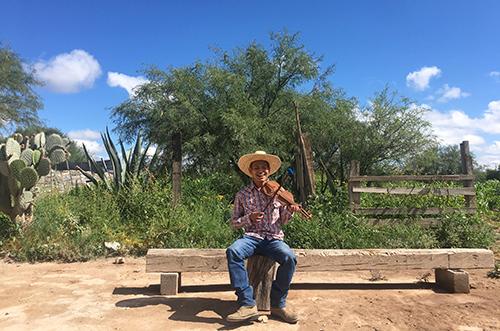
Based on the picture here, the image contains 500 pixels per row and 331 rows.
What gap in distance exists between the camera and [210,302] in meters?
4.25

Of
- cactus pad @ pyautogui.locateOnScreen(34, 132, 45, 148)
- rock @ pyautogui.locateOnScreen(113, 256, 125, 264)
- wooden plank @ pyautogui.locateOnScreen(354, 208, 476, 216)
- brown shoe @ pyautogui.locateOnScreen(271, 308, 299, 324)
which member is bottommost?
brown shoe @ pyautogui.locateOnScreen(271, 308, 299, 324)

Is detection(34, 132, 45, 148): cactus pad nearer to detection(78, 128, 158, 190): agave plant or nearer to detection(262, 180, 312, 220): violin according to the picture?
detection(78, 128, 158, 190): agave plant

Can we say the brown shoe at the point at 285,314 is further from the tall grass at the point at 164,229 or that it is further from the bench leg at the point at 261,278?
the tall grass at the point at 164,229

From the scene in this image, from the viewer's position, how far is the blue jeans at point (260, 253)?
3.58 m

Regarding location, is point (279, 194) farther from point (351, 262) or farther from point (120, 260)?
point (120, 260)

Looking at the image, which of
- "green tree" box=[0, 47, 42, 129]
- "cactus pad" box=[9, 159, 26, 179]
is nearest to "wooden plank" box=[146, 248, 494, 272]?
"cactus pad" box=[9, 159, 26, 179]

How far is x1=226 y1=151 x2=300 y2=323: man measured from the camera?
3.59m

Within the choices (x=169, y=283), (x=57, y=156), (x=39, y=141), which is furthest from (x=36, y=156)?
(x=169, y=283)

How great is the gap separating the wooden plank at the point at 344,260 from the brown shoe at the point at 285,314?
765 mm

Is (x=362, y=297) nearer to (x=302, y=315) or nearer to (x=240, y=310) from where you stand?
(x=302, y=315)

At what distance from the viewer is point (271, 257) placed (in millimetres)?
3820

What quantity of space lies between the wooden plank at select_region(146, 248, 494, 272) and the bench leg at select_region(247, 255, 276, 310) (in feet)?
1.77

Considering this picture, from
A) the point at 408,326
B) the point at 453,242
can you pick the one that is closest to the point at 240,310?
the point at 408,326

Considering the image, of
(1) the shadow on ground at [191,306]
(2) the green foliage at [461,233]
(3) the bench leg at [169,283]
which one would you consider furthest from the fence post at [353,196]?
(3) the bench leg at [169,283]
